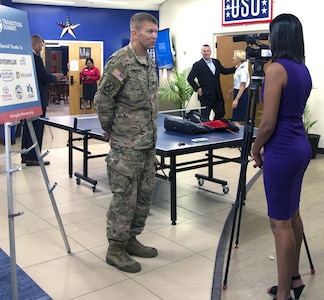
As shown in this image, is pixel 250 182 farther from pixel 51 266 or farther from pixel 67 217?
pixel 51 266

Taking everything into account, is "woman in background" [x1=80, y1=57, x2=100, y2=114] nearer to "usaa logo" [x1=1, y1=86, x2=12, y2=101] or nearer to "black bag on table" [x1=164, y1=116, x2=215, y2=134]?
"black bag on table" [x1=164, y1=116, x2=215, y2=134]

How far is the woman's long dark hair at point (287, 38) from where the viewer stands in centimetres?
211

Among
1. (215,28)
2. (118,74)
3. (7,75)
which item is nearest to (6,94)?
(7,75)

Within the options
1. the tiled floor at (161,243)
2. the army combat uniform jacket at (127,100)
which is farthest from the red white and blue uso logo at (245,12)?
the army combat uniform jacket at (127,100)

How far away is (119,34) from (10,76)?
27.4 feet

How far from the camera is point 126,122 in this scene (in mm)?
2756

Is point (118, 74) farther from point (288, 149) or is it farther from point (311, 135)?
point (311, 135)

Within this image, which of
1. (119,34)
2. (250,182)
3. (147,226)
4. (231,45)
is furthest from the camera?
(119,34)

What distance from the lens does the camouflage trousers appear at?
2.77 meters

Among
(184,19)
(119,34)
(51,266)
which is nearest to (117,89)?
(51,266)

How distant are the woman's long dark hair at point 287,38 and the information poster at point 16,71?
1476 mm

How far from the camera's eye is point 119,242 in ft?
9.51

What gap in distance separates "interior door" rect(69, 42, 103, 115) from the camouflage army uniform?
7764 millimetres

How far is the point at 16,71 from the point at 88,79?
790cm
